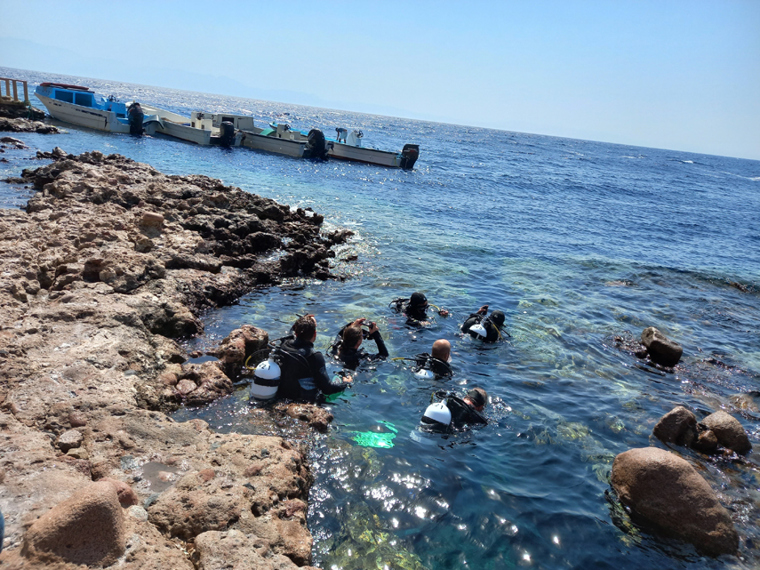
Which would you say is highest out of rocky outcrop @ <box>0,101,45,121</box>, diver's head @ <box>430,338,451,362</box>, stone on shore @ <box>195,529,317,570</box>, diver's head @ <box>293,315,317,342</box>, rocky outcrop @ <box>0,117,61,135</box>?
rocky outcrop @ <box>0,101,45,121</box>

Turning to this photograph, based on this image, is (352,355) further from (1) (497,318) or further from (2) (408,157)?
(2) (408,157)

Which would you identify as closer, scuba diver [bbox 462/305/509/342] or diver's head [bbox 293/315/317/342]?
diver's head [bbox 293/315/317/342]

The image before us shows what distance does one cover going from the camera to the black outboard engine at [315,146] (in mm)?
40000

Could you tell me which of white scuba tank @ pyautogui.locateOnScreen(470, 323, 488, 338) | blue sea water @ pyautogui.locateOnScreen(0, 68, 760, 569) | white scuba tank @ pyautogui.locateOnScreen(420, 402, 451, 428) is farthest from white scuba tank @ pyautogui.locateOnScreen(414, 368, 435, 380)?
white scuba tank @ pyautogui.locateOnScreen(470, 323, 488, 338)

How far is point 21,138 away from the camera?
94.4ft

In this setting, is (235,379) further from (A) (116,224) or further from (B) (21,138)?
(B) (21,138)

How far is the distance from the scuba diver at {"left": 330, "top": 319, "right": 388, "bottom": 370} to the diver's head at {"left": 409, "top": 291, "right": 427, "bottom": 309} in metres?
1.87

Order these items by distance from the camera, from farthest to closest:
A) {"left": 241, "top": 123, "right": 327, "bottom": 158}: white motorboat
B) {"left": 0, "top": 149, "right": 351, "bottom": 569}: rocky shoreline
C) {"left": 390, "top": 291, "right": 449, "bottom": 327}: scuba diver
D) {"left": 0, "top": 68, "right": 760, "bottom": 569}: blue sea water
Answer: {"left": 241, "top": 123, "right": 327, "bottom": 158}: white motorboat
{"left": 390, "top": 291, "right": 449, "bottom": 327}: scuba diver
{"left": 0, "top": 68, "right": 760, "bottom": 569}: blue sea water
{"left": 0, "top": 149, "right": 351, "bottom": 569}: rocky shoreline

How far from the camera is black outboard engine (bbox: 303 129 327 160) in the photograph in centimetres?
4000

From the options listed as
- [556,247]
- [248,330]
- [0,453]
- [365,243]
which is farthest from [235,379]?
[556,247]

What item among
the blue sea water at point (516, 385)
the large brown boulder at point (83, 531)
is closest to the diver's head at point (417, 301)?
the blue sea water at point (516, 385)

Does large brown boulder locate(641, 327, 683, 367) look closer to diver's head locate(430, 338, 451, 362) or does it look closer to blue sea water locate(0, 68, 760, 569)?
blue sea water locate(0, 68, 760, 569)

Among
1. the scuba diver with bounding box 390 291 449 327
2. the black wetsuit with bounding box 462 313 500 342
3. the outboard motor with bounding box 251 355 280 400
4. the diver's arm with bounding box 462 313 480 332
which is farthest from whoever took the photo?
the scuba diver with bounding box 390 291 449 327

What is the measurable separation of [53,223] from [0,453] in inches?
326
